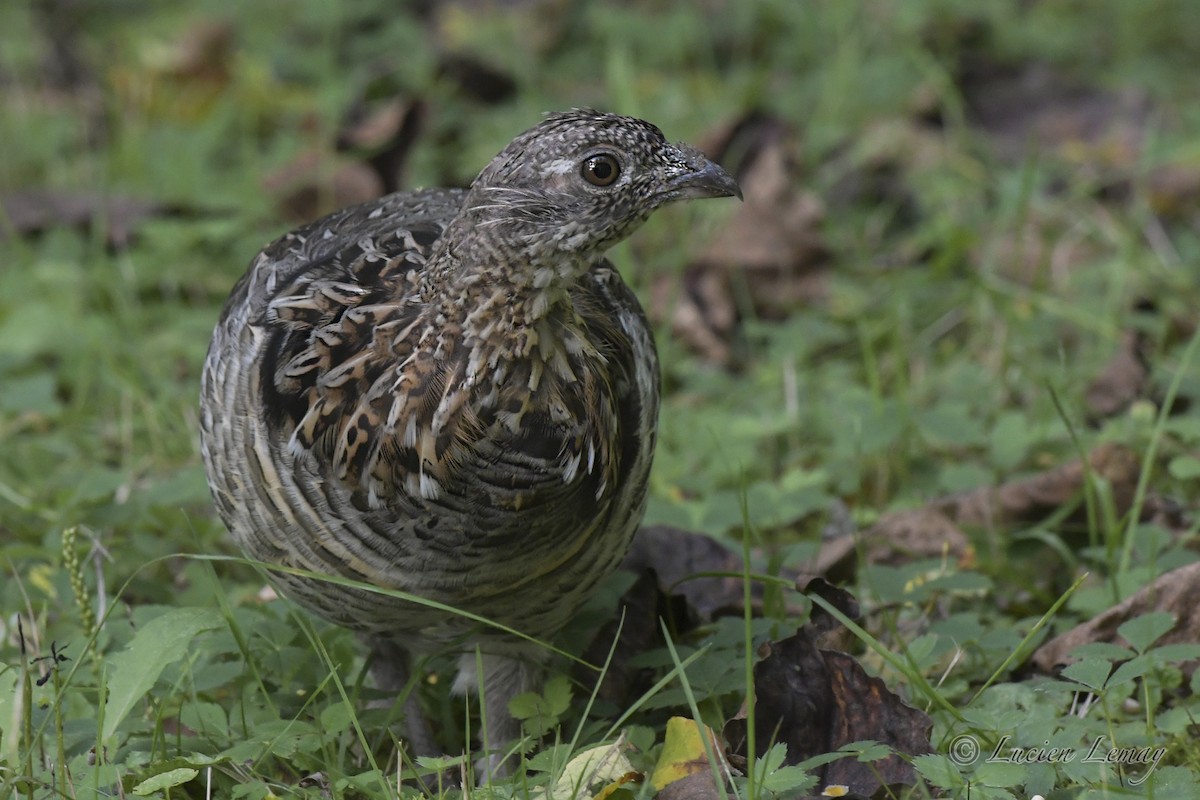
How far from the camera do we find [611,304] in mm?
3178

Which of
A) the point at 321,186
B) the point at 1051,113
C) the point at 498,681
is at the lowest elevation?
the point at 498,681

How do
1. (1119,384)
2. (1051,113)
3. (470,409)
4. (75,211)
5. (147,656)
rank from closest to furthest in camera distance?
(470,409), (147,656), (1119,384), (75,211), (1051,113)

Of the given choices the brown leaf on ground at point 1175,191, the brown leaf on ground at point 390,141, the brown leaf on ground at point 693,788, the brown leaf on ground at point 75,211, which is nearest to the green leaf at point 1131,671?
the brown leaf on ground at point 693,788

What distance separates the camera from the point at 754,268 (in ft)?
18.5

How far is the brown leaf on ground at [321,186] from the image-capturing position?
611 cm

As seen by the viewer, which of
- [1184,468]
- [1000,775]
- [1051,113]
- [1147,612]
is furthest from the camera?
[1051,113]

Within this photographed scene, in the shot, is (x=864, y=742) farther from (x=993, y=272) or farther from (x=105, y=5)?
(x=105, y=5)

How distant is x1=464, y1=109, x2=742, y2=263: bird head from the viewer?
2.75 metres

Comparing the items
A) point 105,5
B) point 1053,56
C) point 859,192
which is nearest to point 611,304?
point 859,192

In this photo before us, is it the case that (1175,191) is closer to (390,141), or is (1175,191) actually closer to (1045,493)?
(1045,493)

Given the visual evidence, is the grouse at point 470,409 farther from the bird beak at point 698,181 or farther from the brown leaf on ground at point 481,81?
the brown leaf on ground at point 481,81

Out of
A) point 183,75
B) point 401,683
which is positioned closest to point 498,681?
point 401,683

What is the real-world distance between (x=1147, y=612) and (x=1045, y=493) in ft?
2.51

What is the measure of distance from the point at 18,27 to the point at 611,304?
6352 millimetres
